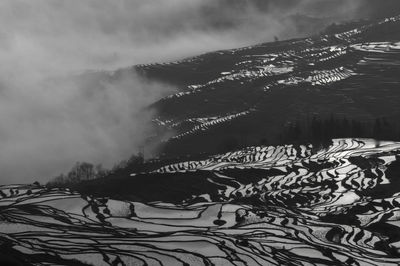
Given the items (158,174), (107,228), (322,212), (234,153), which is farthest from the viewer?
(234,153)

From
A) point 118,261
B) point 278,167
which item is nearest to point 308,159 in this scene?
point 278,167

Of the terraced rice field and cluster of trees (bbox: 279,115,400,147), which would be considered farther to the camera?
cluster of trees (bbox: 279,115,400,147)

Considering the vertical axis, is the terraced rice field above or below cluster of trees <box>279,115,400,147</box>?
below

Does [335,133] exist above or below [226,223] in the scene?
above

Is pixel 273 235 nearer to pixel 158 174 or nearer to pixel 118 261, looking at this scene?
pixel 118 261

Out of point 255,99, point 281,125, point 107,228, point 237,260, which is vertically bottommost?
point 237,260

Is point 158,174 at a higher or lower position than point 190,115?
lower

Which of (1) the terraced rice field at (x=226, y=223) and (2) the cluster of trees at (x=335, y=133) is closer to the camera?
(1) the terraced rice field at (x=226, y=223)

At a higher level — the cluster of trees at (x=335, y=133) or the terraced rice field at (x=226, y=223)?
the cluster of trees at (x=335, y=133)

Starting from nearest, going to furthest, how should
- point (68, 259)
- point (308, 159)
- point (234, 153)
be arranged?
point (68, 259) → point (308, 159) → point (234, 153)

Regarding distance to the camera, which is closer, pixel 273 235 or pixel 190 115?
pixel 273 235

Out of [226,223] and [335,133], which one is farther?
[335,133]
